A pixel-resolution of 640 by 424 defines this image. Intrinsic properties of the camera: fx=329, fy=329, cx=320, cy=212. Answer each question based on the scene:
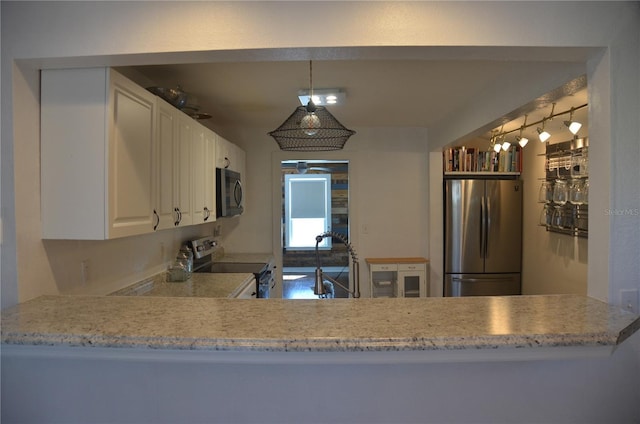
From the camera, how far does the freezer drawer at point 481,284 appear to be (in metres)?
3.77

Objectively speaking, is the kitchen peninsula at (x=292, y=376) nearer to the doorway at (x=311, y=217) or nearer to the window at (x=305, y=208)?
the doorway at (x=311, y=217)

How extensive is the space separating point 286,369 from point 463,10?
1416 mm

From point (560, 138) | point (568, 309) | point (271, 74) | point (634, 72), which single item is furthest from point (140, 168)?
point (560, 138)

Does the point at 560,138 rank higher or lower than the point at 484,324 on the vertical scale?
higher

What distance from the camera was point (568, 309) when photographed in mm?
1151

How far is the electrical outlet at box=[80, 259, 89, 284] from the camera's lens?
1.69m

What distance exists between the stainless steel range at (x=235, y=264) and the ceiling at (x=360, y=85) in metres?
1.31

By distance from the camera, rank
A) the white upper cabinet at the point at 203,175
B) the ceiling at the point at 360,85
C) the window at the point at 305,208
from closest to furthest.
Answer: the ceiling at the point at 360,85, the white upper cabinet at the point at 203,175, the window at the point at 305,208

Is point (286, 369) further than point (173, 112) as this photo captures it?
No

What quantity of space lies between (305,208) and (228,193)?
133 inches

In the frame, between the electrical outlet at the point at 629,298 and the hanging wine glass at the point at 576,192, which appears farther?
the hanging wine glass at the point at 576,192

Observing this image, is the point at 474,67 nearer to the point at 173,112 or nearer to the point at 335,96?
the point at 335,96

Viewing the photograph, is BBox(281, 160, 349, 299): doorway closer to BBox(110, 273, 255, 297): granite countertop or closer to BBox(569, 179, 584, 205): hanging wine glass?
BBox(110, 273, 255, 297): granite countertop

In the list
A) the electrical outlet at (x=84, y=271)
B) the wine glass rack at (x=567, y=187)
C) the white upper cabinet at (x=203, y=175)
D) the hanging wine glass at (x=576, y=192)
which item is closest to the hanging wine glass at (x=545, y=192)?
the wine glass rack at (x=567, y=187)
